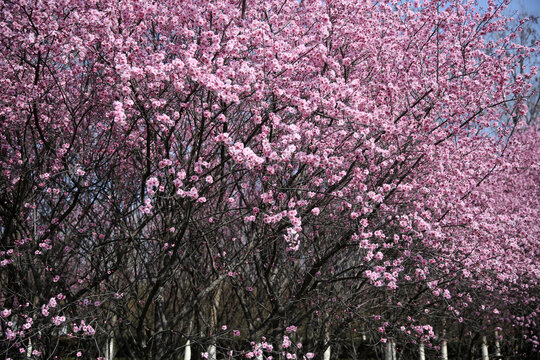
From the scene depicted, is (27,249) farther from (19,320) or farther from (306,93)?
(306,93)

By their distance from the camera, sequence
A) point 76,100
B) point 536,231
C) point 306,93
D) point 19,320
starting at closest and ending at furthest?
point 306,93, point 19,320, point 76,100, point 536,231

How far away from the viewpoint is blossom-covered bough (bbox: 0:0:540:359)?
6.32 m

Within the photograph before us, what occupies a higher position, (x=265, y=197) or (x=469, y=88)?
(x=469, y=88)

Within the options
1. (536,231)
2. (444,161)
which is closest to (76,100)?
(444,161)

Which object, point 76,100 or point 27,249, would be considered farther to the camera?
point 76,100

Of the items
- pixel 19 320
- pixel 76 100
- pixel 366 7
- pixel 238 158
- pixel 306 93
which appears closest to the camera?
pixel 238 158

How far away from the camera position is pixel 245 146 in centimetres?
687

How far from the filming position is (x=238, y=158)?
5.11 m

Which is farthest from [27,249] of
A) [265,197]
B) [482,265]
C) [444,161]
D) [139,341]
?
[482,265]

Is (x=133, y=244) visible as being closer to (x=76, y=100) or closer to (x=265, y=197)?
(x=265, y=197)

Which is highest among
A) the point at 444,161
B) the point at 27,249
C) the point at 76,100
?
the point at 76,100

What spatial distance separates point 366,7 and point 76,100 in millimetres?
5617

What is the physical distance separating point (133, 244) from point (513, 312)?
474 inches

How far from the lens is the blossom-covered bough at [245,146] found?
6.32 metres
